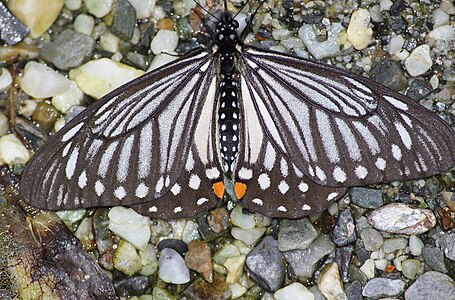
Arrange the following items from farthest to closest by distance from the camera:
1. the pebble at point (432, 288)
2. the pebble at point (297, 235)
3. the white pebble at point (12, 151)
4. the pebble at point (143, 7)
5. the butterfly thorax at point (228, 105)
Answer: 1. the pebble at point (143, 7)
2. the white pebble at point (12, 151)
3. the pebble at point (297, 235)
4. the pebble at point (432, 288)
5. the butterfly thorax at point (228, 105)

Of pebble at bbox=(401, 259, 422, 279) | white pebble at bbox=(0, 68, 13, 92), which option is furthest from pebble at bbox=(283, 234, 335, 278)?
white pebble at bbox=(0, 68, 13, 92)

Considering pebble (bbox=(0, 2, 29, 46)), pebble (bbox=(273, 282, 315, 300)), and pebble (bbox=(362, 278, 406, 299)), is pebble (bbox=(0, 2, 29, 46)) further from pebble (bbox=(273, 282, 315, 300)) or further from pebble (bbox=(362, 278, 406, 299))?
pebble (bbox=(362, 278, 406, 299))

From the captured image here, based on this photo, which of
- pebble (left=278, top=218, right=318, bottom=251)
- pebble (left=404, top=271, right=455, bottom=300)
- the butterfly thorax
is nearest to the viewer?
the butterfly thorax

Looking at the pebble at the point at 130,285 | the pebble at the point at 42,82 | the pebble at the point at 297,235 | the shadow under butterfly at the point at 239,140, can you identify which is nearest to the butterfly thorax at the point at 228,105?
the shadow under butterfly at the point at 239,140

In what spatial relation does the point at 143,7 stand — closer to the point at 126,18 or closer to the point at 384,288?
the point at 126,18

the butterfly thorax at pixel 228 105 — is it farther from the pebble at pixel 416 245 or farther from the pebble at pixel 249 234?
the pebble at pixel 416 245

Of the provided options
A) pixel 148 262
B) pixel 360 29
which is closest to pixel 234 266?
pixel 148 262
